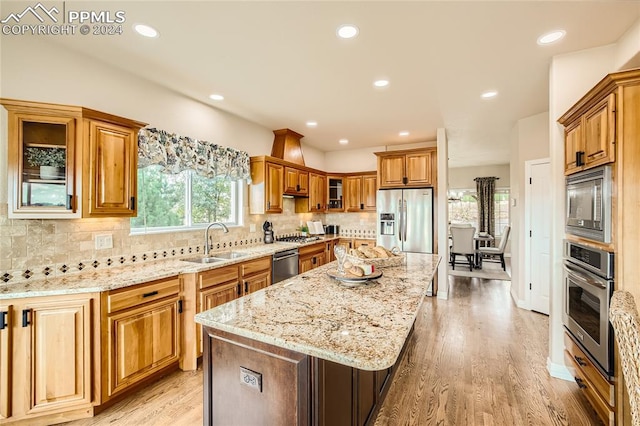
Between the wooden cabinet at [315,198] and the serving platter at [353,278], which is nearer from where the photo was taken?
the serving platter at [353,278]

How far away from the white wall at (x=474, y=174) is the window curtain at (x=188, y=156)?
291 inches

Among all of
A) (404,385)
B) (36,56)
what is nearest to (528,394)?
(404,385)

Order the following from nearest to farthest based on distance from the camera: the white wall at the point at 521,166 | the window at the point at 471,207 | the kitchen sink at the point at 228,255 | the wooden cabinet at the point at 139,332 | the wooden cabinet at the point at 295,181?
the wooden cabinet at the point at 139,332, the kitchen sink at the point at 228,255, the white wall at the point at 521,166, the wooden cabinet at the point at 295,181, the window at the point at 471,207

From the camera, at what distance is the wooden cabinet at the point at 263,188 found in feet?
13.5

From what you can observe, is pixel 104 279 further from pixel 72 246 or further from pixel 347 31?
pixel 347 31

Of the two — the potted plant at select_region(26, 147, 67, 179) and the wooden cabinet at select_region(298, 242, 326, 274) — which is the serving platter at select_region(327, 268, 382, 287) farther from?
the wooden cabinet at select_region(298, 242, 326, 274)

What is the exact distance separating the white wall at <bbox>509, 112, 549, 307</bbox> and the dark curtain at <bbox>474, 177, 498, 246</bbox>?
4256 millimetres

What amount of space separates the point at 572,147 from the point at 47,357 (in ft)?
13.5

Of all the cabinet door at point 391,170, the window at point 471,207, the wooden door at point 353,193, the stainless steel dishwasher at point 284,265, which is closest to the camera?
the stainless steel dishwasher at point 284,265

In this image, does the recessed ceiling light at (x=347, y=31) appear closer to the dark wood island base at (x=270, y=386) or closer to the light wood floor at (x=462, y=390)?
the dark wood island base at (x=270, y=386)

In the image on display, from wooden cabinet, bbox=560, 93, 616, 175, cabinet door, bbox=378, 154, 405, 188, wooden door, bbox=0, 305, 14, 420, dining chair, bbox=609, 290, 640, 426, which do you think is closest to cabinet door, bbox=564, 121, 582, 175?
wooden cabinet, bbox=560, 93, 616, 175

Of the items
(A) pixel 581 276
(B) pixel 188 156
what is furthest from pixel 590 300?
(B) pixel 188 156

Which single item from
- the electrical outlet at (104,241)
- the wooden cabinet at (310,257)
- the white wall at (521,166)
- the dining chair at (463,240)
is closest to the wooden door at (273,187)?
the wooden cabinet at (310,257)

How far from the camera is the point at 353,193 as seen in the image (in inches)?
229
